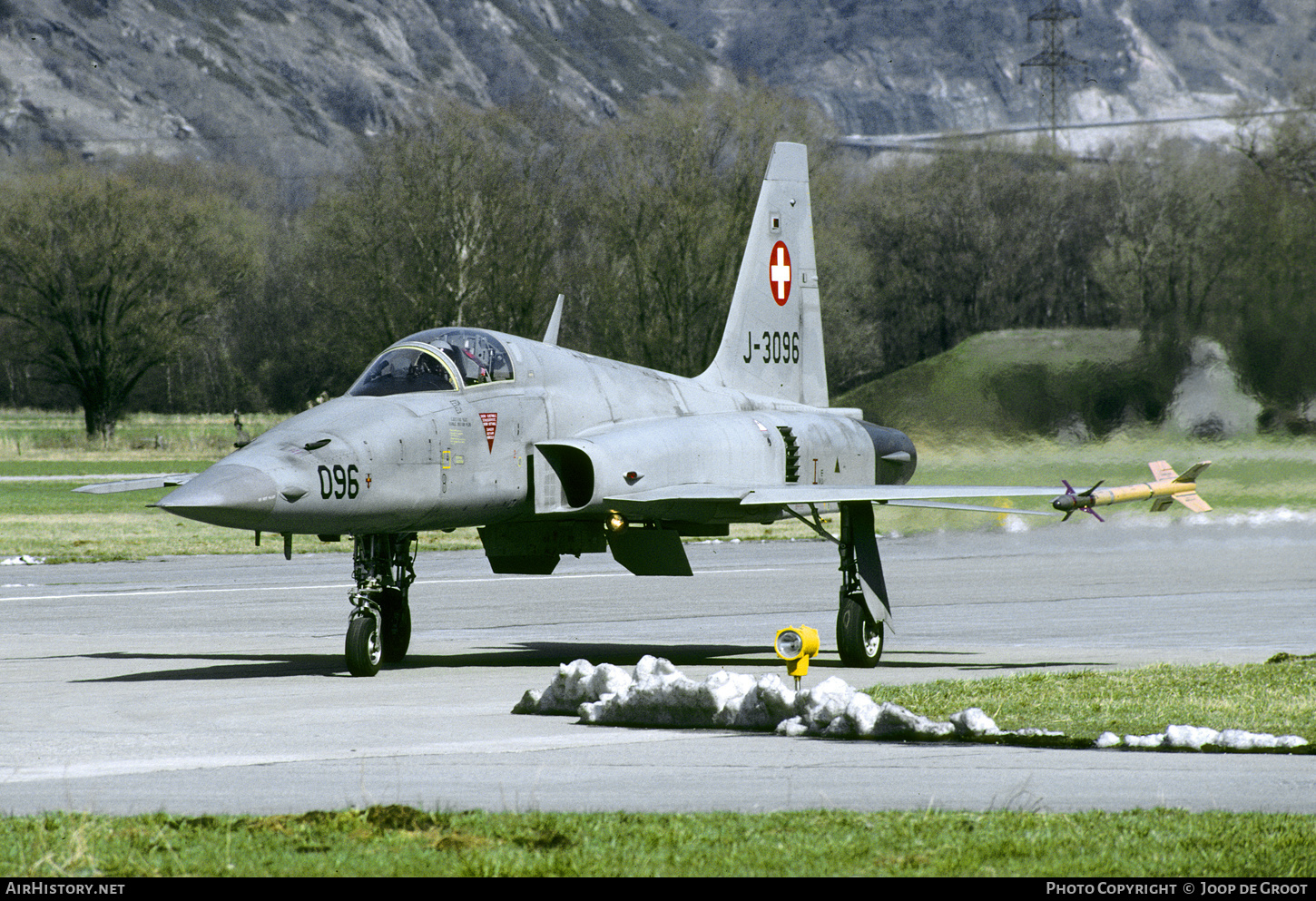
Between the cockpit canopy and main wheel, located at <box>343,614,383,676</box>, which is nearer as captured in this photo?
main wheel, located at <box>343,614,383,676</box>

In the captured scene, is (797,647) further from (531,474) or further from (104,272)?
(104,272)

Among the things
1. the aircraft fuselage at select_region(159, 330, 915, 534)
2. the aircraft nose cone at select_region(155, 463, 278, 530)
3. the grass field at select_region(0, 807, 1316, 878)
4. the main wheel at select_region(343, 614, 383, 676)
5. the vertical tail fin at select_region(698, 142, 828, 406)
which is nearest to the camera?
the grass field at select_region(0, 807, 1316, 878)

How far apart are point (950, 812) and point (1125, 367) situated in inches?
810

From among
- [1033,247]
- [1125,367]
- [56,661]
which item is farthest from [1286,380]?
[1033,247]

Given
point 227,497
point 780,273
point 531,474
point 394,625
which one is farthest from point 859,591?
point 227,497

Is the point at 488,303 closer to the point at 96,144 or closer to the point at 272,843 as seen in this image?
the point at 272,843

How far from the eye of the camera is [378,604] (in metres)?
14.3

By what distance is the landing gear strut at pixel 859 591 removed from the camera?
14836mm

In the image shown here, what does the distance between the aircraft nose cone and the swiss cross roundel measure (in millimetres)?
8432

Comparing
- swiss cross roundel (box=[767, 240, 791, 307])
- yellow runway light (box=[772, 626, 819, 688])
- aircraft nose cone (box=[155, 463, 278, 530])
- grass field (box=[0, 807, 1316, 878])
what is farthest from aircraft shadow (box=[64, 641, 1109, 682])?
grass field (box=[0, 807, 1316, 878])

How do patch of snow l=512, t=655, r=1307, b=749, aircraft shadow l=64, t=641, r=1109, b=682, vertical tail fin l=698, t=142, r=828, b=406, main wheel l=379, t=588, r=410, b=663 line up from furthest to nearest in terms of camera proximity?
vertical tail fin l=698, t=142, r=828, b=406 < main wheel l=379, t=588, r=410, b=663 < aircraft shadow l=64, t=641, r=1109, b=682 < patch of snow l=512, t=655, r=1307, b=749

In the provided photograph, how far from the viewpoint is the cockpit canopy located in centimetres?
1396

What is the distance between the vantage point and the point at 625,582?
24.8 m

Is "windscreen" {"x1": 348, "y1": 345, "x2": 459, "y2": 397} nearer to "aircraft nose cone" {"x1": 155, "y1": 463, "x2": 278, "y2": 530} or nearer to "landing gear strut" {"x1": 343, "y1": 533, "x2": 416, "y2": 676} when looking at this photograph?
"landing gear strut" {"x1": 343, "y1": 533, "x2": 416, "y2": 676}
